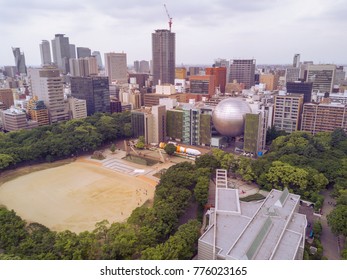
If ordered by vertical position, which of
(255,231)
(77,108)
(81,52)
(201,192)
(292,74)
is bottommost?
(201,192)

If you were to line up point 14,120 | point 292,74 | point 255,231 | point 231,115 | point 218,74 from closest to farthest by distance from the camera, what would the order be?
point 255,231 → point 231,115 → point 14,120 → point 218,74 → point 292,74

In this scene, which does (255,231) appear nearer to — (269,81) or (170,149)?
Result: (170,149)

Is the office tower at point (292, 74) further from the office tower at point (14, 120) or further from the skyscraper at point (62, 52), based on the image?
the skyscraper at point (62, 52)

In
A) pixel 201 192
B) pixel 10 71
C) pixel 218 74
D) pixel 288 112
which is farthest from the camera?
pixel 10 71

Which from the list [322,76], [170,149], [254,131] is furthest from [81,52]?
[254,131]

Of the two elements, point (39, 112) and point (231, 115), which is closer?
point (231, 115)

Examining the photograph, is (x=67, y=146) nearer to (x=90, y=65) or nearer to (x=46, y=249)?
(x=46, y=249)
